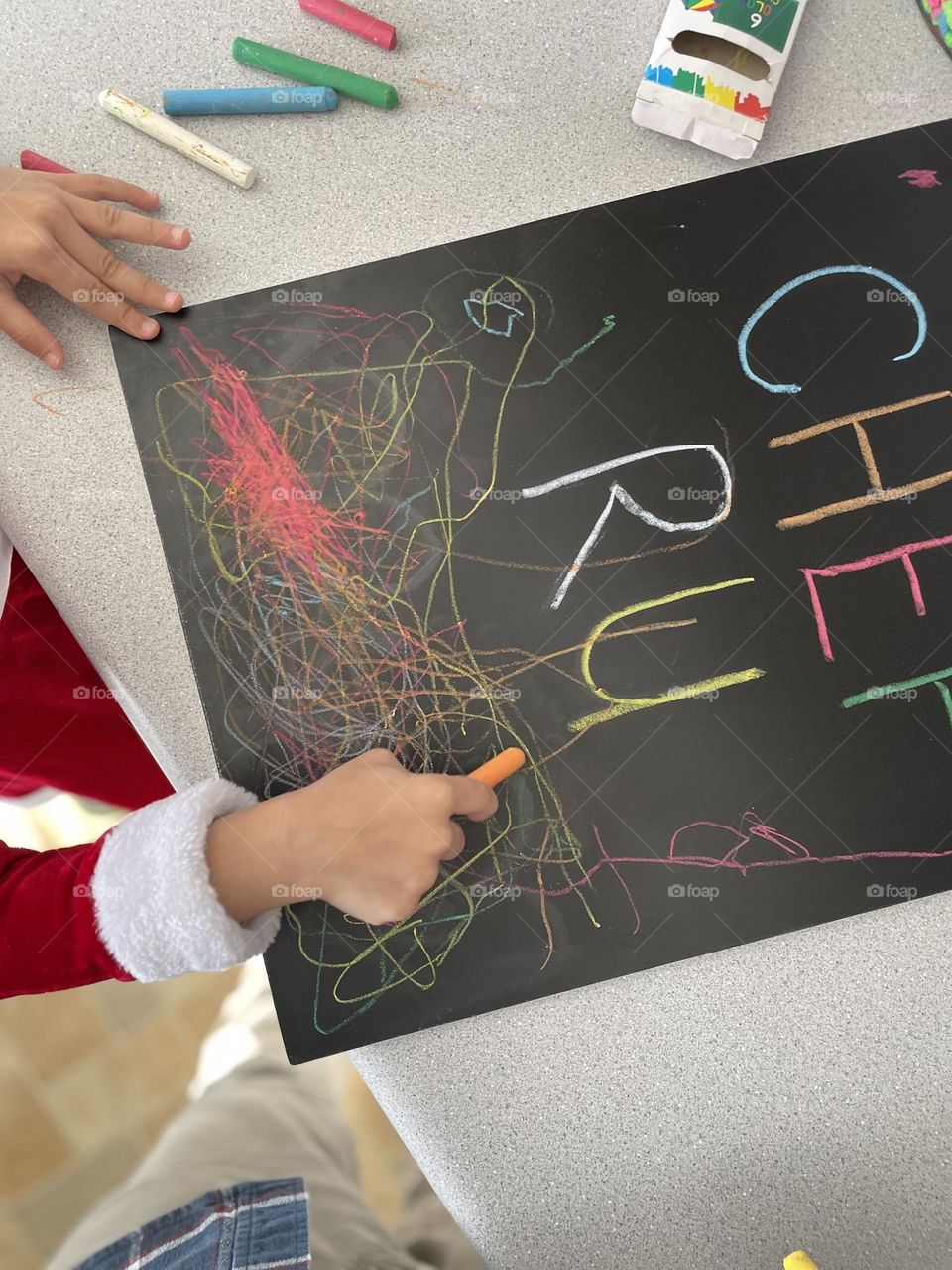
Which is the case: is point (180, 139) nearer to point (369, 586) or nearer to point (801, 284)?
point (369, 586)

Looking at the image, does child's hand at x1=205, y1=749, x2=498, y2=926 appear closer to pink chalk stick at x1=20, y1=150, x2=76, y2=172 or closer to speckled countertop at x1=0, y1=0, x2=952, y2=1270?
speckled countertop at x1=0, y1=0, x2=952, y2=1270

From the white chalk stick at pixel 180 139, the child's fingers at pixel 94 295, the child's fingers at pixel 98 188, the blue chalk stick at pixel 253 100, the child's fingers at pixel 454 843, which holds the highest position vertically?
the blue chalk stick at pixel 253 100

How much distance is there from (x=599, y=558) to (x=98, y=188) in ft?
1.69

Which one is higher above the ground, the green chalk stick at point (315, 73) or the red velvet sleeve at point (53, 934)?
the green chalk stick at point (315, 73)

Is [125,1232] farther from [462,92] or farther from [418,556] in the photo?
[462,92]

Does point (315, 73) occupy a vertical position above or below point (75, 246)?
above

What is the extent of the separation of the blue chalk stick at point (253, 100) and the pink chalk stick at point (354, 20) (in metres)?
0.06

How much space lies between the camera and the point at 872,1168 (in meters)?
0.70

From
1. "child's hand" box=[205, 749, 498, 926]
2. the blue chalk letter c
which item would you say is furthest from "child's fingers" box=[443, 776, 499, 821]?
the blue chalk letter c

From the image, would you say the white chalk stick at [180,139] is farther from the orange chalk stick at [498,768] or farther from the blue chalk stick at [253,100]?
the orange chalk stick at [498,768]

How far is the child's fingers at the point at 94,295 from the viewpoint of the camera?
28.3 inches

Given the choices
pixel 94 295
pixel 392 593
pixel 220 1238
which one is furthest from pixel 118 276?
pixel 220 1238

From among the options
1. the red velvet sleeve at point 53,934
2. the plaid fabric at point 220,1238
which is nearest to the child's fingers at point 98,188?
the red velvet sleeve at point 53,934

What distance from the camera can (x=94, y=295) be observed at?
73 cm
